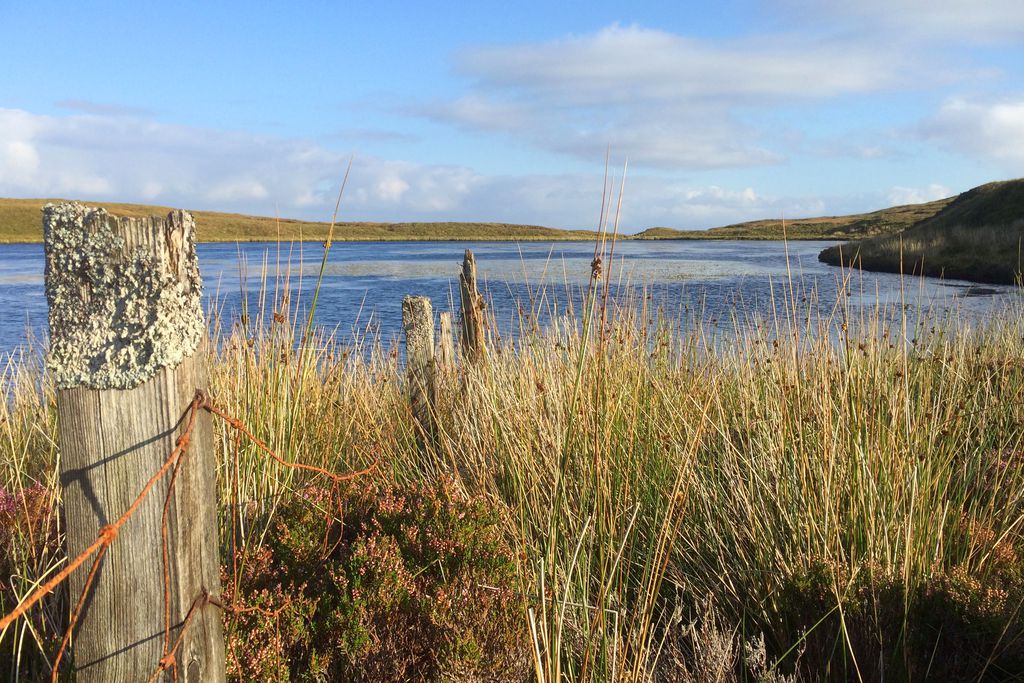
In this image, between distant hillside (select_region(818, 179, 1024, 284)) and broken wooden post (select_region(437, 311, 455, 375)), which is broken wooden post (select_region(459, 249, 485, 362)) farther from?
distant hillside (select_region(818, 179, 1024, 284))

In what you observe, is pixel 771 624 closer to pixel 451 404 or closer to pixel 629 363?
pixel 629 363

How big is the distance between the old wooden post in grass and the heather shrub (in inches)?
18.0

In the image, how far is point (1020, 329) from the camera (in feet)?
21.7

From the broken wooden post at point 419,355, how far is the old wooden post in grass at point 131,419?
3308 mm

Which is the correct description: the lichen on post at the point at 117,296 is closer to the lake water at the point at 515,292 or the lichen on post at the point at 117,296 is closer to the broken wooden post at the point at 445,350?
the broken wooden post at the point at 445,350

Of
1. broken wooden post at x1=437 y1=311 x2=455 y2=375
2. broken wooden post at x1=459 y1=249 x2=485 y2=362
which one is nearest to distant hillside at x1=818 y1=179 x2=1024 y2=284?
broken wooden post at x1=437 y1=311 x2=455 y2=375

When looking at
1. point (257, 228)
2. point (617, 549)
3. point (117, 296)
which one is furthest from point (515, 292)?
point (257, 228)

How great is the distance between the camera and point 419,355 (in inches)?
191

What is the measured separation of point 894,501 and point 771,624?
66cm

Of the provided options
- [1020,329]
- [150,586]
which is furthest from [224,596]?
[1020,329]

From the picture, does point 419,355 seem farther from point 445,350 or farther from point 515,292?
point 515,292

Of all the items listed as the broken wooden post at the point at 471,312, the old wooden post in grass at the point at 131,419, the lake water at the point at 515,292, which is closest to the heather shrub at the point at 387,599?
the old wooden post in grass at the point at 131,419

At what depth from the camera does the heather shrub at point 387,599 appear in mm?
2184

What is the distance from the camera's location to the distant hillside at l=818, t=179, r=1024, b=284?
23.4m
